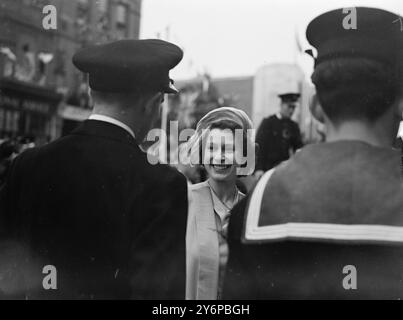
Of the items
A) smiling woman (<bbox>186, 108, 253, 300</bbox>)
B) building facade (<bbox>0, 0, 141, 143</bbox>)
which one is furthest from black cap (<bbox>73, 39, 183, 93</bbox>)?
smiling woman (<bbox>186, 108, 253, 300</bbox>)

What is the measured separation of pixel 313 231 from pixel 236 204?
28cm

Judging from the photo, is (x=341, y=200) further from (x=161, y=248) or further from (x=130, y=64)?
(x=130, y=64)

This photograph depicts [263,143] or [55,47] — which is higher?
[55,47]

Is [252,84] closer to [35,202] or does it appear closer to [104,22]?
[104,22]

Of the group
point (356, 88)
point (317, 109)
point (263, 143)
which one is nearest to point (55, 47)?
point (263, 143)

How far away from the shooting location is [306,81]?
1.97m

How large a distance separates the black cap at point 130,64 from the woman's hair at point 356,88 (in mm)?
602

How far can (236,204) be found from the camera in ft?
5.53

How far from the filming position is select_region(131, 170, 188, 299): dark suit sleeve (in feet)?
5.57

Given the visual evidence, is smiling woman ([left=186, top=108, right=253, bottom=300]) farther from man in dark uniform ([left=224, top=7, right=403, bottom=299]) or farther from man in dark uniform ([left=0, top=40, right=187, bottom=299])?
man in dark uniform ([left=224, top=7, right=403, bottom=299])

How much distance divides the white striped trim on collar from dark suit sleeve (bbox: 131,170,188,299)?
0.93 ft

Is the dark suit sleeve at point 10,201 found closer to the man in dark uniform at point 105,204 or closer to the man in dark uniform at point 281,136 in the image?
the man in dark uniform at point 105,204

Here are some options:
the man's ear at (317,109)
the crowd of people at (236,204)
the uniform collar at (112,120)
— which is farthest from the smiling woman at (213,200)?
the man's ear at (317,109)

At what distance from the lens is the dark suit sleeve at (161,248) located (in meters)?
1.70
